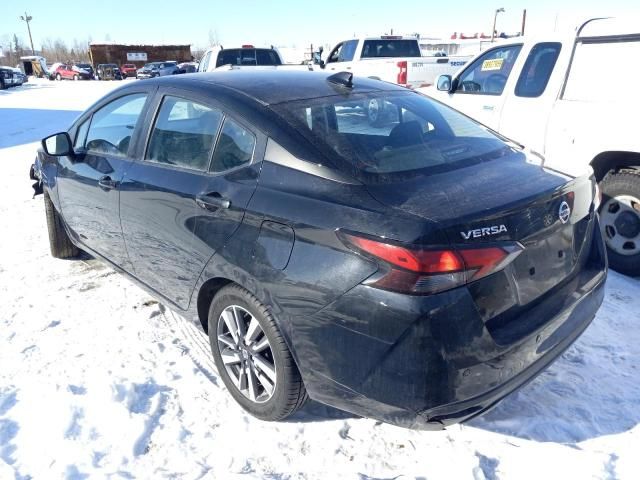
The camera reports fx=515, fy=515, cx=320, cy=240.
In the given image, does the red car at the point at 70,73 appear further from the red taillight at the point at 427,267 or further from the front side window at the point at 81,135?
the red taillight at the point at 427,267

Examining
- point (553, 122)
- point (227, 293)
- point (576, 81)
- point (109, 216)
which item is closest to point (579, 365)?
point (227, 293)

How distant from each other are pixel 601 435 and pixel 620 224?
97.2 inches

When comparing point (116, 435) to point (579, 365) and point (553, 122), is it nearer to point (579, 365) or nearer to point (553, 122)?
point (579, 365)

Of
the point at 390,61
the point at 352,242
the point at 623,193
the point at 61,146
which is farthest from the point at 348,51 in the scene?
the point at 352,242

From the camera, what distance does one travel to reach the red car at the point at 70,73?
48594 mm

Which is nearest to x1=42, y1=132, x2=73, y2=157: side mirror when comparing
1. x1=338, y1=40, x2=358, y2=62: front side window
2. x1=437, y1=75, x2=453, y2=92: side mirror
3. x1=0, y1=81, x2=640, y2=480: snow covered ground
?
x1=0, y1=81, x2=640, y2=480: snow covered ground

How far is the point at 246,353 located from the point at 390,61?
10.4 m

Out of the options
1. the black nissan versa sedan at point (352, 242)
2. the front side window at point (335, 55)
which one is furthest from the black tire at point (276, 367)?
the front side window at point (335, 55)

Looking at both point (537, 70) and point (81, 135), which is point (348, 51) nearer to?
point (537, 70)

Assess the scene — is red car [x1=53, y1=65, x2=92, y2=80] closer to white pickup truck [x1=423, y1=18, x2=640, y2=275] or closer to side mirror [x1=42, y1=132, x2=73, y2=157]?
side mirror [x1=42, y1=132, x2=73, y2=157]

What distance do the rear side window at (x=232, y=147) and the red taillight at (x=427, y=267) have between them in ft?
3.14

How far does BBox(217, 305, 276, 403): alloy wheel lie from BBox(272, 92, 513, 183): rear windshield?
941 mm

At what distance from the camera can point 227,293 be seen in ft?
8.72

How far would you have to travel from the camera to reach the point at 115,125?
379 centimetres
